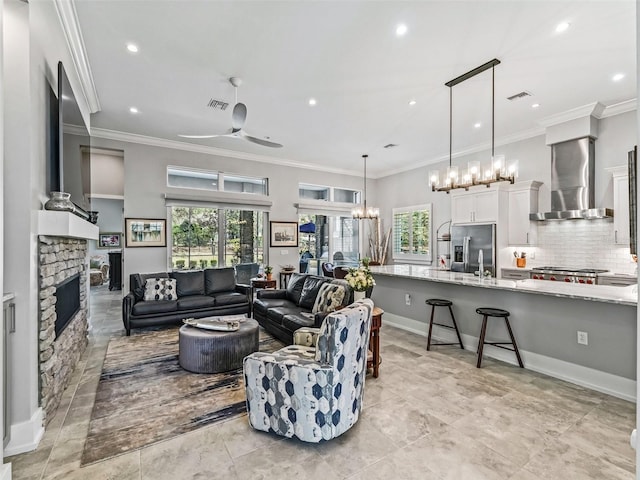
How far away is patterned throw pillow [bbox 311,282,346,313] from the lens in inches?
155

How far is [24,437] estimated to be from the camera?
2.11 m

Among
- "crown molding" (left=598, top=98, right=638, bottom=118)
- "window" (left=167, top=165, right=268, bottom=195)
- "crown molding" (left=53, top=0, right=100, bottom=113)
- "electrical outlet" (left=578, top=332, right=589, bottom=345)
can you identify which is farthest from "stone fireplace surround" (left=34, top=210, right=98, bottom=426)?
"crown molding" (left=598, top=98, right=638, bottom=118)

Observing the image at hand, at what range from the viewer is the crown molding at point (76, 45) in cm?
277

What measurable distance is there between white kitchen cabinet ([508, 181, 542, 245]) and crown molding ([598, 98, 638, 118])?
1.31 metres

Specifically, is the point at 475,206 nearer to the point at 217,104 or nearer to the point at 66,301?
the point at 217,104

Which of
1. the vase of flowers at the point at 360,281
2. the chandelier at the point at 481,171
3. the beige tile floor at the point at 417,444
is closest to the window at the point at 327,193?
the chandelier at the point at 481,171

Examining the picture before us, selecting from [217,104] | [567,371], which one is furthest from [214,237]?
[567,371]

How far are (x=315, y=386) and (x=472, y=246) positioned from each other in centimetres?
510

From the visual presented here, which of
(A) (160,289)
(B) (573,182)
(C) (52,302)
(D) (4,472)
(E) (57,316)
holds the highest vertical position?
(B) (573,182)

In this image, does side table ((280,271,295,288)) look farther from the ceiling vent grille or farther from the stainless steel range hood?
the stainless steel range hood

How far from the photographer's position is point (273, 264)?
24.6 ft

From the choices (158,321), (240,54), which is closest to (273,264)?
(158,321)

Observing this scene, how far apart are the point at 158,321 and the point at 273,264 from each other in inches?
124

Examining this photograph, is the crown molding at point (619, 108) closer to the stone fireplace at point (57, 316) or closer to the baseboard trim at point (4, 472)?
the stone fireplace at point (57, 316)
